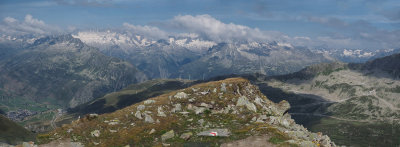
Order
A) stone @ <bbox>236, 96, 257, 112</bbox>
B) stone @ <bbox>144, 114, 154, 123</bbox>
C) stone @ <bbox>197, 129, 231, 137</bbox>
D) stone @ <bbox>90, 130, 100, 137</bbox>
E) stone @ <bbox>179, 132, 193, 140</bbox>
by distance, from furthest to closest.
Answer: stone @ <bbox>236, 96, 257, 112</bbox>, stone @ <bbox>144, 114, 154, 123</bbox>, stone @ <bbox>90, 130, 100, 137</bbox>, stone @ <bbox>197, 129, 231, 137</bbox>, stone @ <bbox>179, 132, 193, 140</bbox>

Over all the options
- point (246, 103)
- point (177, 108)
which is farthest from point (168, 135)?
point (246, 103)

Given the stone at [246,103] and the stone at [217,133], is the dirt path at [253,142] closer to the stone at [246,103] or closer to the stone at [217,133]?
the stone at [217,133]

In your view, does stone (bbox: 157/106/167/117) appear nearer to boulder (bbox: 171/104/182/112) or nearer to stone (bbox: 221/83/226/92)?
boulder (bbox: 171/104/182/112)

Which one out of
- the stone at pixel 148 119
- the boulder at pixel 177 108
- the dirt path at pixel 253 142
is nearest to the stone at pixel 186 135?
the dirt path at pixel 253 142

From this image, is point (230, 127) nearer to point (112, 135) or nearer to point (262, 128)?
point (262, 128)

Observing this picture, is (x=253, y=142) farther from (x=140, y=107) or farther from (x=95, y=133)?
(x=140, y=107)

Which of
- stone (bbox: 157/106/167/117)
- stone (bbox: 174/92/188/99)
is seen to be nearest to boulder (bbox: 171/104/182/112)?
stone (bbox: 157/106/167/117)

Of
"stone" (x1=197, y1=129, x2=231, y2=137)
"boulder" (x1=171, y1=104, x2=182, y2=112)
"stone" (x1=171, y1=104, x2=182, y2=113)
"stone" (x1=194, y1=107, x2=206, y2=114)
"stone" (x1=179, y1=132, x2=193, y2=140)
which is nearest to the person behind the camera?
"stone" (x1=179, y1=132, x2=193, y2=140)

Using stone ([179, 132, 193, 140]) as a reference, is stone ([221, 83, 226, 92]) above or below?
above
